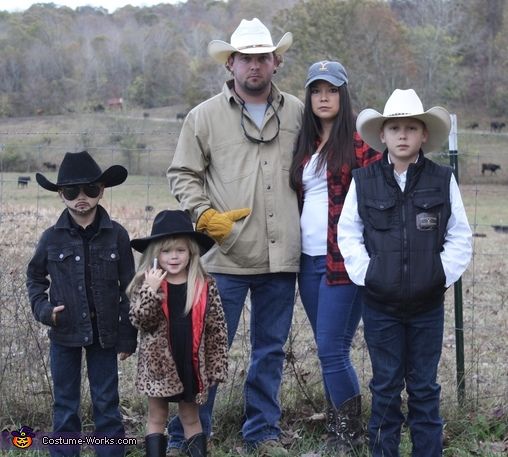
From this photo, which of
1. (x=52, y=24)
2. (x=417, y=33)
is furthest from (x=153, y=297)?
(x=52, y=24)

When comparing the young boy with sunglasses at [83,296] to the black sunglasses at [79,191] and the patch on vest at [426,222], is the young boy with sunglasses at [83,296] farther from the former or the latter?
the patch on vest at [426,222]

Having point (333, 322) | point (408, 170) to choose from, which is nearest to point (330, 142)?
point (408, 170)

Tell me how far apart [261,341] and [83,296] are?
110 cm

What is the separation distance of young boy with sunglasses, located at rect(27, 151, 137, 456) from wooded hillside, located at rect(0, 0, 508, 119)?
45.0 metres

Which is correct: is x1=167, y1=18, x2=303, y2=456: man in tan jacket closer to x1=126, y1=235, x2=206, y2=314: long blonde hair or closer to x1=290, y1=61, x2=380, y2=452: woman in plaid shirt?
x1=290, y1=61, x2=380, y2=452: woman in plaid shirt

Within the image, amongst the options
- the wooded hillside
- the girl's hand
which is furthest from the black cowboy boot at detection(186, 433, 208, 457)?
the wooded hillside

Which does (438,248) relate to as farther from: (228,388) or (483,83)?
(483,83)

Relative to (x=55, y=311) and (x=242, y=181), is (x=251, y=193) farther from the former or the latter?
(x=55, y=311)

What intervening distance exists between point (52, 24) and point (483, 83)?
7044 cm

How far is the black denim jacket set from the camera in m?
4.22

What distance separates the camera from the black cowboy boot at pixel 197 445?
426 centimetres

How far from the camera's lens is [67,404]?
434 centimetres

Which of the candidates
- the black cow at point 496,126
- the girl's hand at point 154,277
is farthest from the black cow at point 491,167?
the black cow at point 496,126

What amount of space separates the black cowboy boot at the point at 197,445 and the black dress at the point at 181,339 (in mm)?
228
